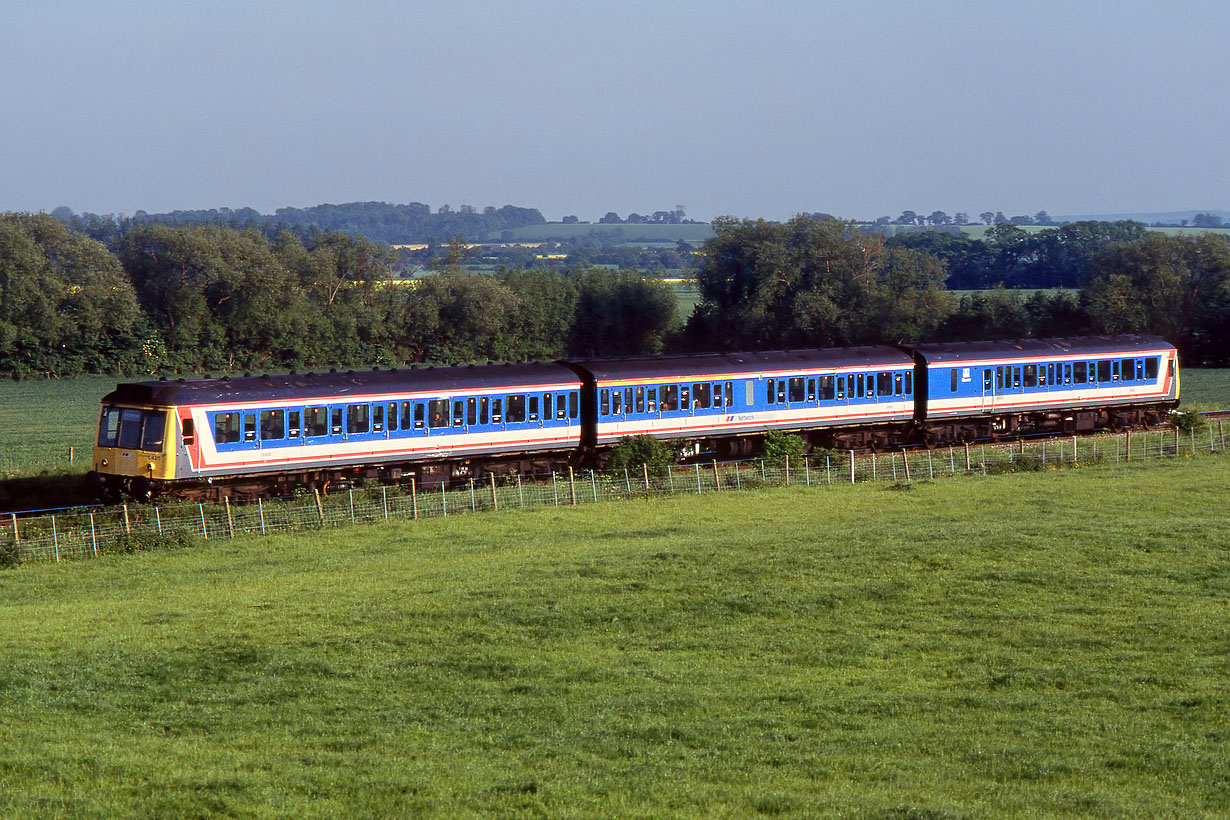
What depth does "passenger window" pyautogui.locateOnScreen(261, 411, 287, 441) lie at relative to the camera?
3456 cm

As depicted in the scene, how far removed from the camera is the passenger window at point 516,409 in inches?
1544

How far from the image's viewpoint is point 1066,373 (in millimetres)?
51156

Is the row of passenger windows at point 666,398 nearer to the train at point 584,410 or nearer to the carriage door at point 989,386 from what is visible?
the train at point 584,410

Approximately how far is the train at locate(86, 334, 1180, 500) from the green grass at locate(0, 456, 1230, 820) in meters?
4.63

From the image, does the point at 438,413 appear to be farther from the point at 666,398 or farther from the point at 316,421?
the point at 666,398

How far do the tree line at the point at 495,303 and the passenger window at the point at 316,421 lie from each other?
49.4m

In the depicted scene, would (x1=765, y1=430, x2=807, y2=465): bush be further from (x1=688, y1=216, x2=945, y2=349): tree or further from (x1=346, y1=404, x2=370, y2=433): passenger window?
(x1=688, y1=216, x2=945, y2=349): tree

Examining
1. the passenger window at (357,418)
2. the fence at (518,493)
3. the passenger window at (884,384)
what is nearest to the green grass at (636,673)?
the fence at (518,493)

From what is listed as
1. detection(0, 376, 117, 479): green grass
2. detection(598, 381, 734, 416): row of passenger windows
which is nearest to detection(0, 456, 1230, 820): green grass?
detection(598, 381, 734, 416): row of passenger windows

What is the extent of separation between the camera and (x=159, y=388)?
33.4 meters

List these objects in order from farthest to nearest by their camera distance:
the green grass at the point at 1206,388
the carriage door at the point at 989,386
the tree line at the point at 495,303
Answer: the tree line at the point at 495,303, the green grass at the point at 1206,388, the carriage door at the point at 989,386

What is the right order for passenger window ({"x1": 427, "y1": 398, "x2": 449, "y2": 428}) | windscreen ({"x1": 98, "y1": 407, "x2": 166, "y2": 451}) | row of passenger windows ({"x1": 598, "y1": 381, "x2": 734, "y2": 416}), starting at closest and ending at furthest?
windscreen ({"x1": 98, "y1": 407, "x2": 166, "y2": 451}), passenger window ({"x1": 427, "y1": 398, "x2": 449, "y2": 428}), row of passenger windows ({"x1": 598, "y1": 381, "x2": 734, "y2": 416})

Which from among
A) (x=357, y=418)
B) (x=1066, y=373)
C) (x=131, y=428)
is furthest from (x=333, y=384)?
(x=1066, y=373)

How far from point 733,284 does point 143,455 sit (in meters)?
67.3
